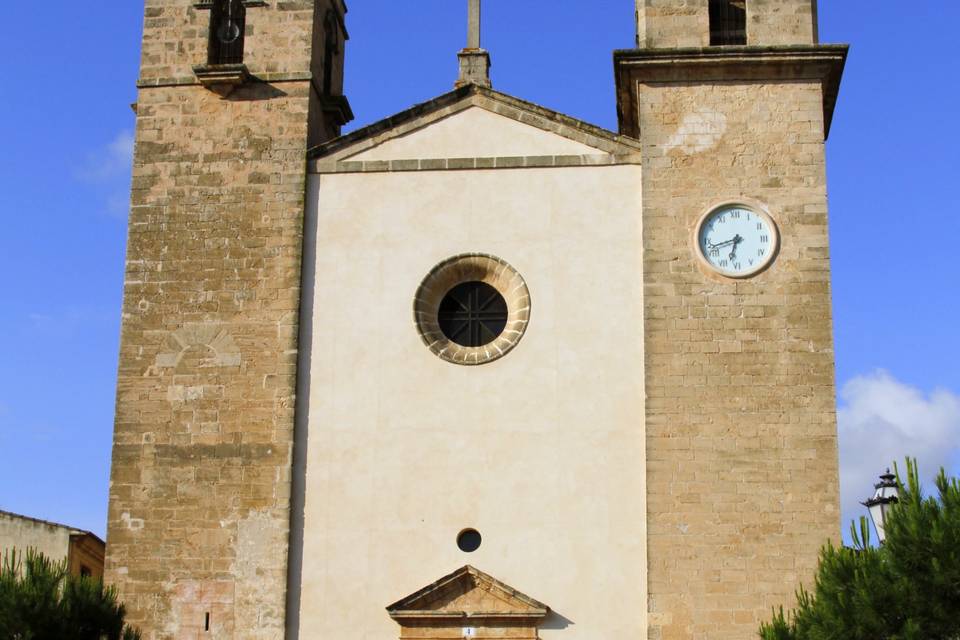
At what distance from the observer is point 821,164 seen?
49.8ft

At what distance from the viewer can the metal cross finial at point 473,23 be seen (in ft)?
55.2

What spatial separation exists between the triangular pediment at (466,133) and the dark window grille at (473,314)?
5.10ft

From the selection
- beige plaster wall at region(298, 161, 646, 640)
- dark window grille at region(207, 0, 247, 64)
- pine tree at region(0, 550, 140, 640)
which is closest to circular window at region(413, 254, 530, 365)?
beige plaster wall at region(298, 161, 646, 640)

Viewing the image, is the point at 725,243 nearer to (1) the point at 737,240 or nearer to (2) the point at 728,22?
(1) the point at 737,240

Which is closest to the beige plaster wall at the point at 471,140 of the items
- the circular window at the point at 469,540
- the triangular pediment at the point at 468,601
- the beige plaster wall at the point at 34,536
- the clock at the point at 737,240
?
the clock at the point at 737,240

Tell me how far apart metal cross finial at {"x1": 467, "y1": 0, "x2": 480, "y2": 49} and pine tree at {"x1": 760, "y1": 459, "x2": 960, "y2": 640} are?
7479 millimetres

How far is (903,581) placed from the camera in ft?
39.0

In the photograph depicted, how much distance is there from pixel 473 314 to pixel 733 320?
2.83m

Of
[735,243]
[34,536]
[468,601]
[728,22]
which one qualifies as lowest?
[468,601]

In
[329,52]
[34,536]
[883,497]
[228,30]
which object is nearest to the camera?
[883,497]

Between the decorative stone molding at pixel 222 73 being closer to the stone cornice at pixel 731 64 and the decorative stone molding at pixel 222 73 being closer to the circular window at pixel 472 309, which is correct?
the circular window at pixel 472 309

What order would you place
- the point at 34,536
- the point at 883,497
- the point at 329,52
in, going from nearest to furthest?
1. the point at 883,497
2. the point at 329,52
3. the point at 34,536

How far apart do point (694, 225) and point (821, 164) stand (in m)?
1.54

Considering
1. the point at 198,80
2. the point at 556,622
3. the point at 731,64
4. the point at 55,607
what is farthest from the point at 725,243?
the point at 55,607
